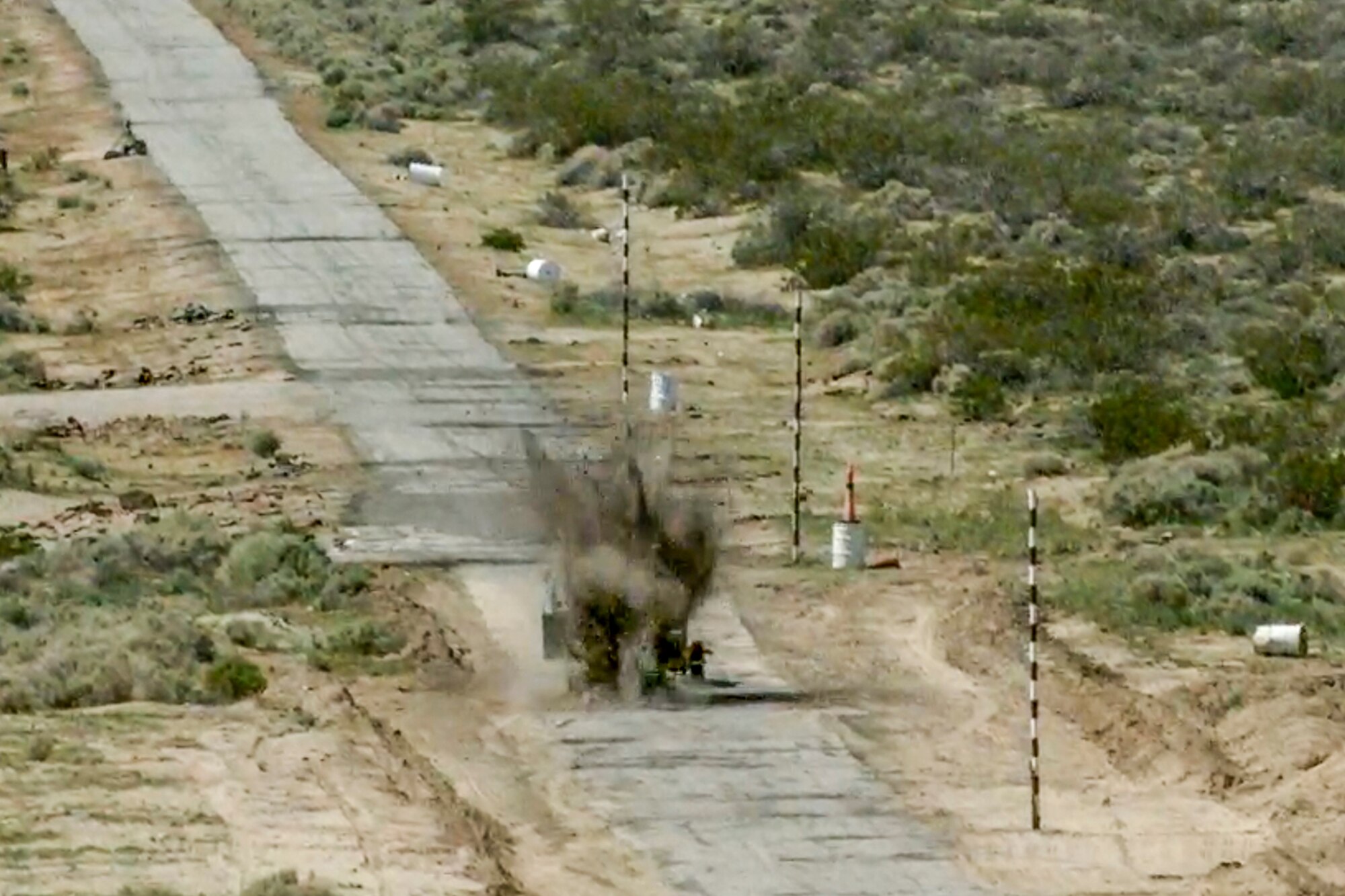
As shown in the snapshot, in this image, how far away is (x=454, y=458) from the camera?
30.0m

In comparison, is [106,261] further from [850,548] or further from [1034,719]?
[1034,719]

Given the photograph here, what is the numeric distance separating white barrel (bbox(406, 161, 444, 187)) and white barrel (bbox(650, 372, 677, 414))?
1571 centimetres

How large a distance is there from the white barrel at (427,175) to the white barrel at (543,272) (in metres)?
7.52

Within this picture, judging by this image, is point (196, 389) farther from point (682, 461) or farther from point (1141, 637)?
point (1141, 637)

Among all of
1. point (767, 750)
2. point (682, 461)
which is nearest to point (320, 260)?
point (682, 461)

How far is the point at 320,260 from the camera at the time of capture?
4091 centimetres

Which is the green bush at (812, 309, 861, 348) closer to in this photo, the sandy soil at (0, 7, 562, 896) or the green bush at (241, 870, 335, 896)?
the sandy soil at (0, 7, 562, 896)

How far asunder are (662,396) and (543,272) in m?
8.17

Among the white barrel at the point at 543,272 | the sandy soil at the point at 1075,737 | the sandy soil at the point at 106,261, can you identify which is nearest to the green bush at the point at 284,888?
the sandy soil at the point at 1075,737

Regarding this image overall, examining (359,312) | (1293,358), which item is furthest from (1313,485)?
(359,312)

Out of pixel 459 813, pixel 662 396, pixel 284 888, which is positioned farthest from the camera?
pixel 662 396

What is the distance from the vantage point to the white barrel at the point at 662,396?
3161cm

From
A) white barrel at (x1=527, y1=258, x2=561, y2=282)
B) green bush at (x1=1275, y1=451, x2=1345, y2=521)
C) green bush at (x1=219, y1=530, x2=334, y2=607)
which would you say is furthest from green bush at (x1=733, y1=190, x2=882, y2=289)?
green bush at (x1=219, y1=530, x2=334, y2=607)

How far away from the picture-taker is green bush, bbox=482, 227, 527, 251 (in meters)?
42.2
